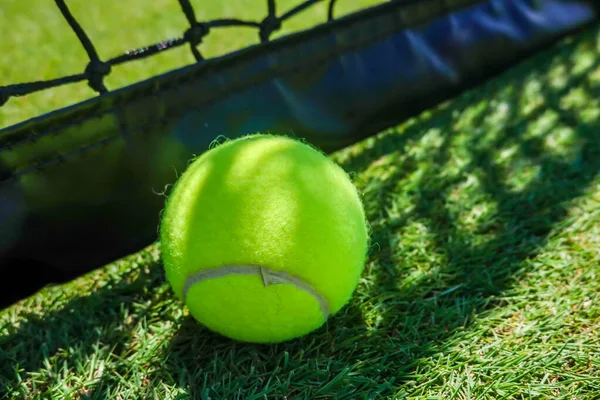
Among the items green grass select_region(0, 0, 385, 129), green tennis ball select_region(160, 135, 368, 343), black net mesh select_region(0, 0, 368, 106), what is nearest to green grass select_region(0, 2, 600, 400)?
green tennis ball select_region(160, 135, 368, 343)

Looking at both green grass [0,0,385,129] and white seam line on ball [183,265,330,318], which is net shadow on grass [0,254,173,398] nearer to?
white seam line on ball [183,265,330,318]

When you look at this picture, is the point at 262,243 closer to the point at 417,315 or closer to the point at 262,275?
the point at 262,275

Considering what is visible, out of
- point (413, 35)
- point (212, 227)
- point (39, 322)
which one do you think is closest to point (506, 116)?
point (413, 35)

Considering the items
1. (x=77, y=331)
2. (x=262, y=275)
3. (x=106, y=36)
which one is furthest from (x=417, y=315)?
(x=106, y=36)

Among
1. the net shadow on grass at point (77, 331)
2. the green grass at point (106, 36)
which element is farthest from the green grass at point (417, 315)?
the green grass at point (106, 36)

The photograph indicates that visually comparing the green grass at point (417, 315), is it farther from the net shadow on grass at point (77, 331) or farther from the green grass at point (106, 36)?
the green grass at point (106, 36)

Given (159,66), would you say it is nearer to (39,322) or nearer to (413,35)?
(413,35)
